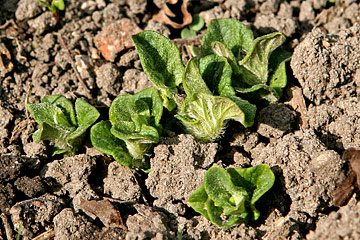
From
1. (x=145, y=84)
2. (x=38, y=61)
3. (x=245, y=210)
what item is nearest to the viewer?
(x=245, y=210)

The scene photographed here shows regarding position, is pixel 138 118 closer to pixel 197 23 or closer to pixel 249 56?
pixel 249 56

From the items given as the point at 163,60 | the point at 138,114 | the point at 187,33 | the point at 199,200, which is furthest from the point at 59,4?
the point at 199,200

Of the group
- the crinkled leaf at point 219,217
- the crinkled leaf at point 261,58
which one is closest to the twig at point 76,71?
the crinkled leaf at point 261,58

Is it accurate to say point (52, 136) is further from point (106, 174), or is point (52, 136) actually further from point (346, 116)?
point (346, 116)

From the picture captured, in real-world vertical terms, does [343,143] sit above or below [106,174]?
above

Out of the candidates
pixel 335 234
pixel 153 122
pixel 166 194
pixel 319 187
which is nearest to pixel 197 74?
pixel 153 122

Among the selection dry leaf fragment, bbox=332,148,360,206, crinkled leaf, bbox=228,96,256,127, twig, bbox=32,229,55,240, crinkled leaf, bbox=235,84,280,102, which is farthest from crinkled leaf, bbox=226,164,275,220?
twig, bbox=32,229,55,240
